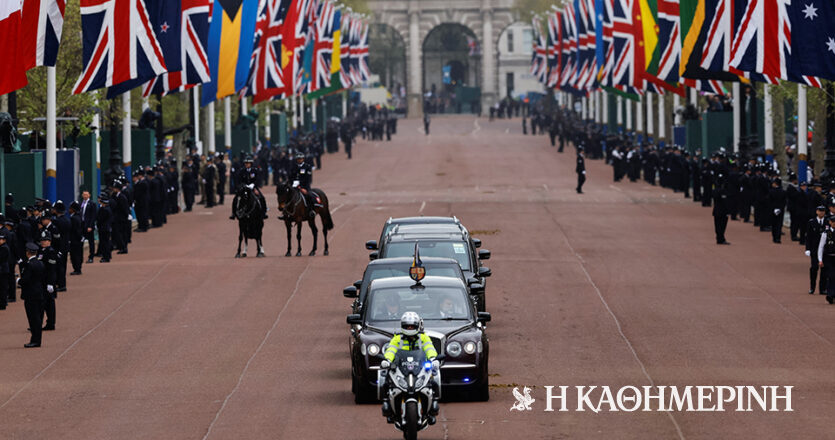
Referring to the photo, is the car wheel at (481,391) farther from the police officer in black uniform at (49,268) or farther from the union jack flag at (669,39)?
the union jack flag at (669,39)

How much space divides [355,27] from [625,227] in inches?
2188

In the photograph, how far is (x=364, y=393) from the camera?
17562mm

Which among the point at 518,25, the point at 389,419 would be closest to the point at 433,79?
the point at 518,25

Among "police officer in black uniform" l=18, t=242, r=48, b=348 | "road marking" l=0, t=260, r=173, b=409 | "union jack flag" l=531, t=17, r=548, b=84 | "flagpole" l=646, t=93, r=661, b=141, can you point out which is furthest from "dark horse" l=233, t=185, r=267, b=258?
"union jack flag" l=531, t=17, r=548, b=84

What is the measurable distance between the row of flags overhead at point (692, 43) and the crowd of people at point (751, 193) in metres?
2.60

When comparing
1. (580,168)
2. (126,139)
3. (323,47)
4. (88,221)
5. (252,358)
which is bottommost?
(252,358)

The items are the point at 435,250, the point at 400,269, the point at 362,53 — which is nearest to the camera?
the point at 400,269

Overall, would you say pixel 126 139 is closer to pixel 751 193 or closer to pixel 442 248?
pixel 751 193

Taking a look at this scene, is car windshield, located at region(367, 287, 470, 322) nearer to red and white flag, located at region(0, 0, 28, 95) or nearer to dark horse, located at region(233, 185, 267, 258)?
red and white flag, located at region(0, 0, 28, 95)

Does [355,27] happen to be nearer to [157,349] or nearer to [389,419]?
[157,349]

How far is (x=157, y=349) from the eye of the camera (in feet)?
72.8

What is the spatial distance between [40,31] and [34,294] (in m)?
7.92

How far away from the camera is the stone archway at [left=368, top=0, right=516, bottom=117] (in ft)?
496

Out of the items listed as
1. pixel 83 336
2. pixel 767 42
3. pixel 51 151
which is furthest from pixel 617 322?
pixel 51 151
